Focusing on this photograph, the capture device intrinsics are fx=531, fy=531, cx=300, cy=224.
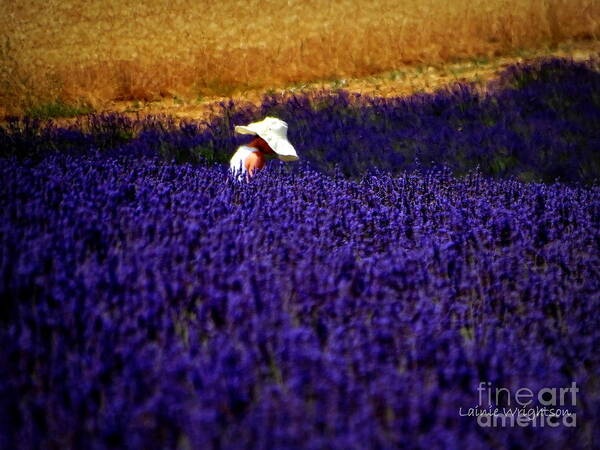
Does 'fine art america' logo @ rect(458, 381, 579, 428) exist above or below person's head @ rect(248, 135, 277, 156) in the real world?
below

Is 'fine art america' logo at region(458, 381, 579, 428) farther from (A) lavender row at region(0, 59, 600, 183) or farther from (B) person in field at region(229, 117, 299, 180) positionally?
(A) lavender row at region(0, 59, 600, 183)

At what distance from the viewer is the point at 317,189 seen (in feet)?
9.92

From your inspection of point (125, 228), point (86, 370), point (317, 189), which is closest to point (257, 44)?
point (317, 189)

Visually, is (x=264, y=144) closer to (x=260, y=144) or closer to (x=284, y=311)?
(x=260, y=144)

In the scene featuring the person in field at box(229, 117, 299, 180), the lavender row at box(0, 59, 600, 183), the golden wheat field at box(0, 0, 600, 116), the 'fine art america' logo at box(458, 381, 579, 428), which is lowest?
the 'fine art america' logo at box(458, 381, 579, 428)

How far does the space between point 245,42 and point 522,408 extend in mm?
12514

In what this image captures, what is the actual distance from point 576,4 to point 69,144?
1275cm

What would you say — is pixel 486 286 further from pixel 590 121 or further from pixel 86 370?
pixel 590 121

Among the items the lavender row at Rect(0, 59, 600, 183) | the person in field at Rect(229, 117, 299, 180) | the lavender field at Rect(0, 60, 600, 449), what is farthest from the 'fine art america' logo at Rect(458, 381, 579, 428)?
the lavender row at Rect(0, 59, 600, 183)

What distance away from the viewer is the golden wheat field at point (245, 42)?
1112cm

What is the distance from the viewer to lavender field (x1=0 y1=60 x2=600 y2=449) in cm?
116

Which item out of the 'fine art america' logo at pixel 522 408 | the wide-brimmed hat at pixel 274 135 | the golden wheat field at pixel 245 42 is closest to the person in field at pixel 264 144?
the wide-brimmed hat at pixel 274 135

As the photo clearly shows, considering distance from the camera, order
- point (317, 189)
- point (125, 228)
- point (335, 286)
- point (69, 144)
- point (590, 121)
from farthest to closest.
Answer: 1. point (590, 121)
2. point (69, 144)
3. point (317, 189)
4. point (125, 228)
5. point (335, 286)

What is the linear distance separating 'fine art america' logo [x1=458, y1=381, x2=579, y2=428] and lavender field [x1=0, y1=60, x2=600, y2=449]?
0.06 feet
